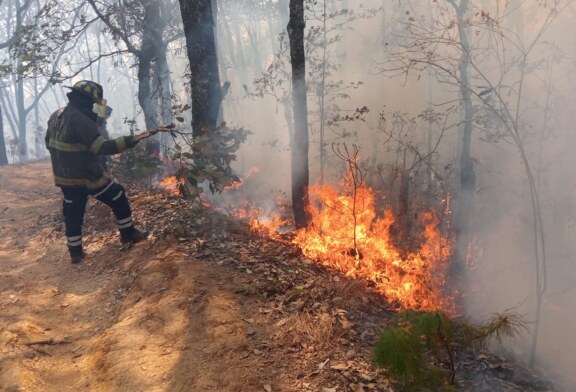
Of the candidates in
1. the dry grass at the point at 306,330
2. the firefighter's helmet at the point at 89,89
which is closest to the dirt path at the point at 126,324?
the dry grass at the point at 306,330

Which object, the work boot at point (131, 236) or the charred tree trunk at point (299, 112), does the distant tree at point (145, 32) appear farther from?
the work boot at point (131, 236)

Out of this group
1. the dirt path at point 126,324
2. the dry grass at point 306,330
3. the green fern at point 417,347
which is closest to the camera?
the green fern at point 417,347

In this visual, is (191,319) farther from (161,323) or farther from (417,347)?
(417,347)

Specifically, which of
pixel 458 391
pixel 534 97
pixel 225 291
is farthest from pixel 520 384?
pixel 534 97

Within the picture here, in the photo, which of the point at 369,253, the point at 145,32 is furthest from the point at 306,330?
the point at 145,32

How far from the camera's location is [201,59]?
7117 mm

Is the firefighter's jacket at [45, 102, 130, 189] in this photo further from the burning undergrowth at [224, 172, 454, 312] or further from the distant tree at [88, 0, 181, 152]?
the distant tree at [88, 0, 181, 152]

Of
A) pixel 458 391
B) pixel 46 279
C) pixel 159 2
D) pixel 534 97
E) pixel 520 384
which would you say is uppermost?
pixel 159 2

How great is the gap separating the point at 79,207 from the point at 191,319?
3.12 meters

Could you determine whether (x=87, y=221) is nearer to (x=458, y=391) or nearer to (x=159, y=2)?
(x=458, y=391)

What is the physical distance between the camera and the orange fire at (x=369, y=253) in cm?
621

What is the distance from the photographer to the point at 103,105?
6160 millimetres

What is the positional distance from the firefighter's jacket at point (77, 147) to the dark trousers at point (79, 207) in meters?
0.11

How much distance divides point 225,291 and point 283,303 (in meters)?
0.68
